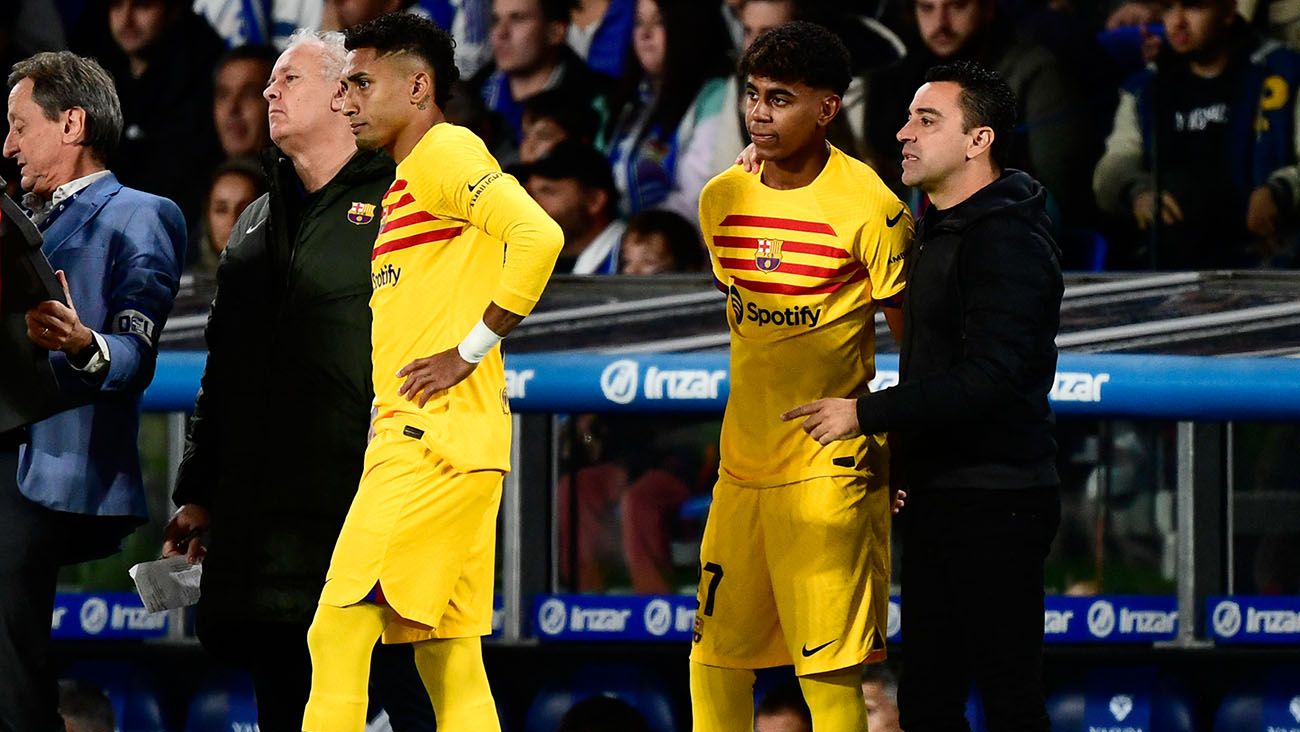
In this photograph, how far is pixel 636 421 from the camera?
573 centimetres

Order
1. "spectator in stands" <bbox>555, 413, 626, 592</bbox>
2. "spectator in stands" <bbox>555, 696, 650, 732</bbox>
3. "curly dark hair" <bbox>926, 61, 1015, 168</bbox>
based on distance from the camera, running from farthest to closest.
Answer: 1. "spectator in stands" <bbox>555, 413, 626, 592</bbox>
2. "spectator in stands" <bbox>555, 696, 650, 732</bbox>
3. "curly dark hair" <bbox>926, 61, 1015, 168</bbox>

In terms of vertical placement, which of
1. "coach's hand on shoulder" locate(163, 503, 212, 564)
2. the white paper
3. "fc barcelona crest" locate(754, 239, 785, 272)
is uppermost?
"fc barcelona crest" locate(754, 239, 785, 272)

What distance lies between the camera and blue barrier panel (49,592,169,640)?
535 cm

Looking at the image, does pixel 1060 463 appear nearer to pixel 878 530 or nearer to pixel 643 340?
pixel 643 340

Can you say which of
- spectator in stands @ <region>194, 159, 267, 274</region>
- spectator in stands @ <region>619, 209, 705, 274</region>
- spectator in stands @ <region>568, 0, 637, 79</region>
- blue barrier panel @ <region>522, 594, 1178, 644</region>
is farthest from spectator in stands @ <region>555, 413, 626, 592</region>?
spectator in stands @ <region>194, 159, 267, 274</region>

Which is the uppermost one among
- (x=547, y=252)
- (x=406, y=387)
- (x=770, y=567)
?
(x=547, y=252)

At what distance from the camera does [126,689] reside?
5.28 m

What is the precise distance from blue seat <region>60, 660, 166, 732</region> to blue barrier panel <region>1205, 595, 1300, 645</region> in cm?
266

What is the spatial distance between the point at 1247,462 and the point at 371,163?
266cm

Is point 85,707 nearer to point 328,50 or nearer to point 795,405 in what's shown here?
point 328,50

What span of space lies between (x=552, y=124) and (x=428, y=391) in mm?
3079

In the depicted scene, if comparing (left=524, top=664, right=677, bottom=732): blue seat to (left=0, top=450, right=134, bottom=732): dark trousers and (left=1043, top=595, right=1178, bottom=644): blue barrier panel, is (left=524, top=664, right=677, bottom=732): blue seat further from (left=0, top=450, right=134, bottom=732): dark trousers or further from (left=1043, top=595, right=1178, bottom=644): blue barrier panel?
(left=0, top=450, right=134, bottom=732): dark trousers

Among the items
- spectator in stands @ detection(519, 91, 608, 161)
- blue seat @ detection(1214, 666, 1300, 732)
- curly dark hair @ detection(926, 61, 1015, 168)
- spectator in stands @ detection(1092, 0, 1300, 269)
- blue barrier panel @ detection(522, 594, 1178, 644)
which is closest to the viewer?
curly dark hair @ detection(926, 61, 1015, 168)

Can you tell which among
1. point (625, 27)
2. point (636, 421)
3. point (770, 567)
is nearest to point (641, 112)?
point (625, 27)
